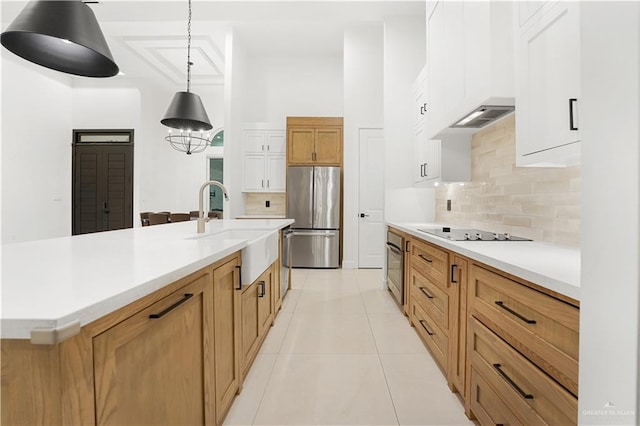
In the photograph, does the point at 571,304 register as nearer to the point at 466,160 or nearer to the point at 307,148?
the point at 466,160

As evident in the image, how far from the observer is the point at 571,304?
0.96 meters

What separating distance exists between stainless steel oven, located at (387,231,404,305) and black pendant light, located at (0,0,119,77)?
9.10ft

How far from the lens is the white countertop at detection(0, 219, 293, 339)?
1.97 feet

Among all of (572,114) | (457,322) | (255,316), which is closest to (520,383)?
(457,322)

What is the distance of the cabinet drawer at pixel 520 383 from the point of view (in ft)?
3.33

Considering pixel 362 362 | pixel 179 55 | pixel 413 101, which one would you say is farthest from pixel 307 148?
pixel 362 362

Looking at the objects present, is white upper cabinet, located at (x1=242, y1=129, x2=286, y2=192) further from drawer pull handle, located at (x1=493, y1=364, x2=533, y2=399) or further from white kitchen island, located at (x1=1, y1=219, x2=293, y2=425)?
drawer pull handle, located at (x1=493, y1=364, x2=533, y2=399)

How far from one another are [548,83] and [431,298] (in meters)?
1.46

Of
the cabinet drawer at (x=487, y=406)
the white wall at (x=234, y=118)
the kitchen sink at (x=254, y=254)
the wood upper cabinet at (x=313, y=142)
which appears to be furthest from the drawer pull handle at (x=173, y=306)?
the wood upper cabinet at (x=313, y=142)

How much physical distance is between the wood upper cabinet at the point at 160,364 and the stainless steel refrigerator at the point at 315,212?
4.37m

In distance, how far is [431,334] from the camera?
2365 mm

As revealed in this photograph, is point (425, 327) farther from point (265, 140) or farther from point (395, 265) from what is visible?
point (265, 140)

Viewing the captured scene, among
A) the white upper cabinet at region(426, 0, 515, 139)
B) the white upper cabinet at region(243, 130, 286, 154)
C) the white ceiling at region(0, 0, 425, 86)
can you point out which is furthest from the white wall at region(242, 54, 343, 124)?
the white upper cabinet at region(426, 0, 515, 139)

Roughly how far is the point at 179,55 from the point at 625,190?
7.32 m
